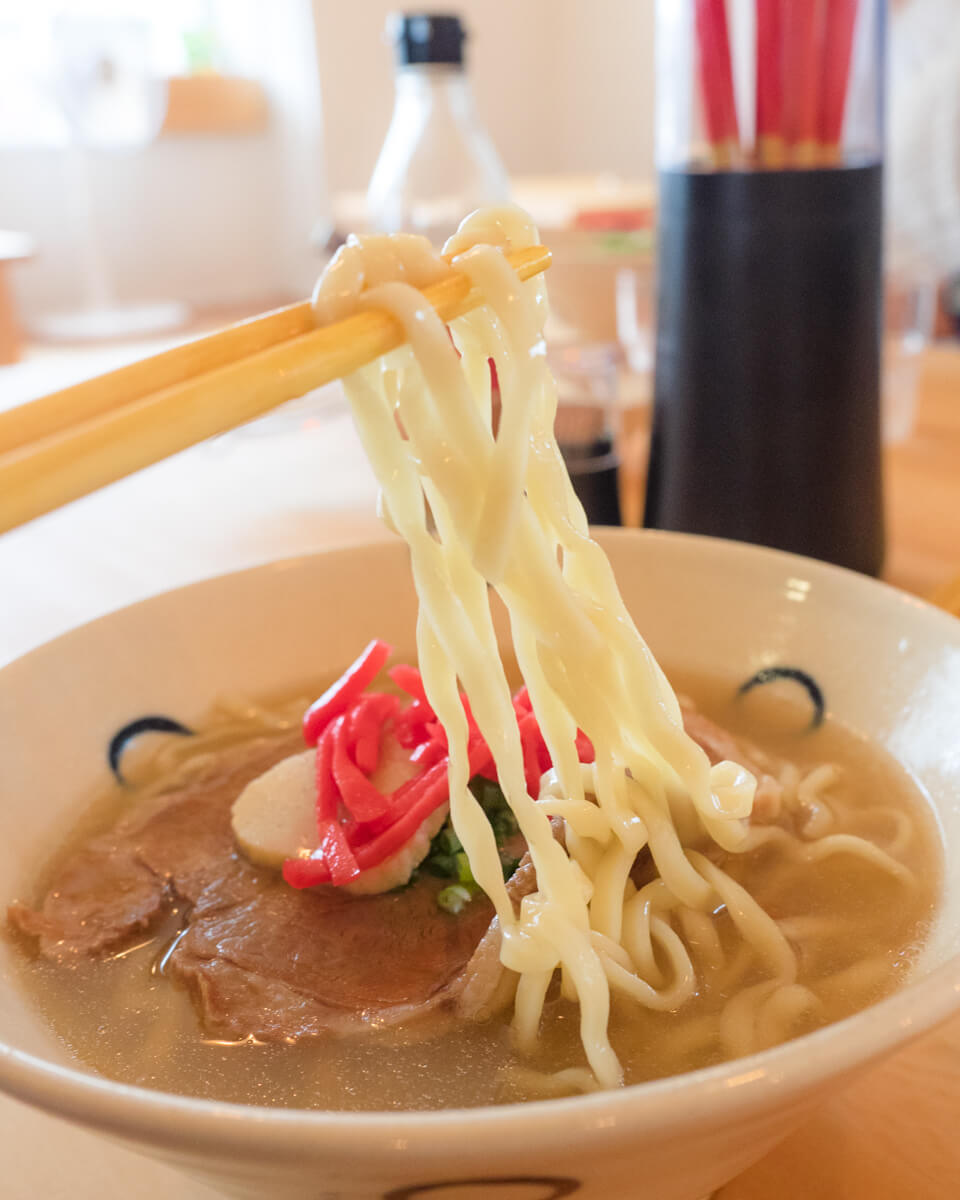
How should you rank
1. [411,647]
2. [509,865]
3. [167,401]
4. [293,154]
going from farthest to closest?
1. [293,154]
2. [411,647]
3. [509,865]
4. [167,401]

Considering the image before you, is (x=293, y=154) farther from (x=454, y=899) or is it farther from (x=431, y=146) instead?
(x=454, y=899)

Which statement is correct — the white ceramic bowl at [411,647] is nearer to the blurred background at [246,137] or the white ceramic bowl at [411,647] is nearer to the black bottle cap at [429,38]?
the black bottle cap at [429,38]

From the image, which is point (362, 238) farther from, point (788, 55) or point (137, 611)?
point (788, 55)

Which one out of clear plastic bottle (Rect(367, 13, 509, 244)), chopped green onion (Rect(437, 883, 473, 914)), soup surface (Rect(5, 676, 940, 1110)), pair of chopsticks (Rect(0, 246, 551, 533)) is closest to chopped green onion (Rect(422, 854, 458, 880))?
chopped green onion (Rect(437, 883, 473, 914))

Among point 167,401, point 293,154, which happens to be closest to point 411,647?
point 167,401

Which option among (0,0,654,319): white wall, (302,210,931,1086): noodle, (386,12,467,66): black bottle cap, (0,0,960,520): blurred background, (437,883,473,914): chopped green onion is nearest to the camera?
(302,210,931,1086): noodle

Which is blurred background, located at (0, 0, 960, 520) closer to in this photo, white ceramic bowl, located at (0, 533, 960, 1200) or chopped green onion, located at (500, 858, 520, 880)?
white ceramic bowl, located at (0, 533, 960, 1200)

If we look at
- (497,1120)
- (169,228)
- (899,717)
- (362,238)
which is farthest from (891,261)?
(497,1120)
